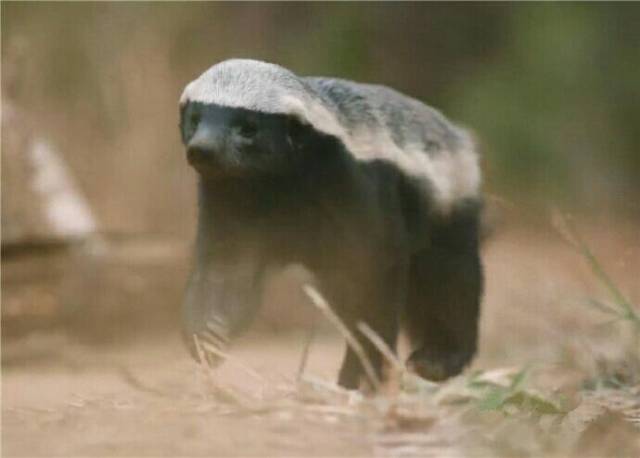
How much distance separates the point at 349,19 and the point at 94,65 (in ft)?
3.20

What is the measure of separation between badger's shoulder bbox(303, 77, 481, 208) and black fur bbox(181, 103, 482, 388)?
0.06 metres

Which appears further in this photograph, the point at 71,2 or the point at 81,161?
the point at 81,161

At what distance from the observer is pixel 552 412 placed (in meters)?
3.21

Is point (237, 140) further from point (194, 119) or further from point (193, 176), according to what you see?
point (193, 176)

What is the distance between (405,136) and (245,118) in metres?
0.64

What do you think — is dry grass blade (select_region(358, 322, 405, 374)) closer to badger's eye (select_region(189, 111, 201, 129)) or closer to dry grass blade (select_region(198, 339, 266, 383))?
dry grass blade (select_region(198, 339, 266, 383))

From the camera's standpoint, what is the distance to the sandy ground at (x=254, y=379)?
2.69m

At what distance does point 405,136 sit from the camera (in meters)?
3.52

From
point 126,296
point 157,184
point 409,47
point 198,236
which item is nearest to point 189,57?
point 198,236

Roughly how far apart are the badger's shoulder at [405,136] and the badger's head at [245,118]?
13 cm

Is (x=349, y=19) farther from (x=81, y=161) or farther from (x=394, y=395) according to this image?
(x=394, y=395)

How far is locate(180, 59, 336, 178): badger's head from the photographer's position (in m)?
2.98

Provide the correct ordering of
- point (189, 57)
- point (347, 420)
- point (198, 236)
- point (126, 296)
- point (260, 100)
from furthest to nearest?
point (126, 296) → point (189, 57) → point (198, 236) → point (260, 100) → point (347, 420)

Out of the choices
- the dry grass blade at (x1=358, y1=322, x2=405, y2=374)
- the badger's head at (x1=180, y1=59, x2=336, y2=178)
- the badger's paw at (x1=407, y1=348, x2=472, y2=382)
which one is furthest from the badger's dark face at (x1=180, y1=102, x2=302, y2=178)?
the badger's paw at (x1=407, y1=348, x2=472, y2=382)
